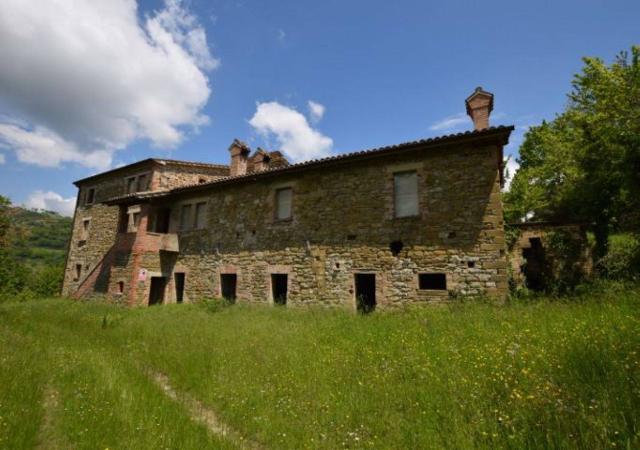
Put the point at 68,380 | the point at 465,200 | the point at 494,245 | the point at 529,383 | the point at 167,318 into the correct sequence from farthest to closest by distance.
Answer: the point at 167,318
the point at 465,200
the point at 494,245
the point at 68,380
the point at 529,383

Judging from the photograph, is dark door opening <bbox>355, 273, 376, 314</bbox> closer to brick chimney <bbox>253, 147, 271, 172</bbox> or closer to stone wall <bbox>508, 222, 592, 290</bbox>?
stone wall <bbox>508, 222, 592, 290</bbox>

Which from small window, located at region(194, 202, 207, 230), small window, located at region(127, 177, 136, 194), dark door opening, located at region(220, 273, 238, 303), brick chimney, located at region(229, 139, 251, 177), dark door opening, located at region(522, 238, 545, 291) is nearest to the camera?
dark door opening, located at region(220, 273, 238, 303)

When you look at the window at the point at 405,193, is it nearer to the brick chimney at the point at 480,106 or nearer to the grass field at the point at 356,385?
the brick chimney at the point at 480,106

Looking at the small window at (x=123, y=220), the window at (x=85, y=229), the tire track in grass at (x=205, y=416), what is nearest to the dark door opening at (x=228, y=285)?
the small window at (x=123, y=220)

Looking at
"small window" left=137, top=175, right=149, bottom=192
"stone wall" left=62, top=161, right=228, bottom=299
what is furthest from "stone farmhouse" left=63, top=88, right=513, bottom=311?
"stone wall" left=62, top=161, right=228, bottom=299

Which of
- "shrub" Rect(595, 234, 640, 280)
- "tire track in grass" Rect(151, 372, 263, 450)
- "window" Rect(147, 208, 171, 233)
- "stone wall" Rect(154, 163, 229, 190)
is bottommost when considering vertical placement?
"tire track in grass" Rect(151, 372, 263, 450)

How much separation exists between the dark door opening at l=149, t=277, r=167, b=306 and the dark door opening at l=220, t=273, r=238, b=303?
11.6ft

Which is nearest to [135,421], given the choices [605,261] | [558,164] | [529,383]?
[529,383]

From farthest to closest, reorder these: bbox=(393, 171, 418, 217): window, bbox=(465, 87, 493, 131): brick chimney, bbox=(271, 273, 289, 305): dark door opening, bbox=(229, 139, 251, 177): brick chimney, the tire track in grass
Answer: bbox=(229, 139, 251, 177): brick chimney → bbox=(271, 273, 289, 305): dark door opening → bbox=(465, 87, 493, 131): brick chimney → bbox=(393, 171, 418, 217): window → the tire track in grass

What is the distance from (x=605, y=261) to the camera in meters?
11.6

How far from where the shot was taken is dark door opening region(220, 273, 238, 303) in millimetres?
13797

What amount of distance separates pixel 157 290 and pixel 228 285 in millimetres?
4469

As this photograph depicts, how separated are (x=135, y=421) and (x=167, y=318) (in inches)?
300

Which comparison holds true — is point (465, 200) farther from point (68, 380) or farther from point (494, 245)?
point (68, 380)
